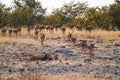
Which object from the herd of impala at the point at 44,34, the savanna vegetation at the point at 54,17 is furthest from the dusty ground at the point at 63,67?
the savanna vegetation at the point at 54,17

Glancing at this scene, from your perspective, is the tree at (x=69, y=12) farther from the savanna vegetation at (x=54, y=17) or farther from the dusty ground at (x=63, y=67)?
the dusty ground at (x=63, y=67)

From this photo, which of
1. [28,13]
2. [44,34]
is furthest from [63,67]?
[28,13]

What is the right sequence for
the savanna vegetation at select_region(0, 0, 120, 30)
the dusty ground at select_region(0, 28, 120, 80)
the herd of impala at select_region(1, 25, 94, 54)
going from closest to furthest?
the dusty ground at select_region(0, 28, 120, 80), the herd of impala at select_region(1, 25, 94, 54), the savanna vegetation at select_region(0, 0, 120, 30)

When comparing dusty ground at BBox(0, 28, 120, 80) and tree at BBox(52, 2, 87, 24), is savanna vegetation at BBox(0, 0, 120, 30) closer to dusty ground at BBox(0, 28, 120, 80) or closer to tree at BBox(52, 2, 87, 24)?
tree at BBox(52, 2, 87, 24)

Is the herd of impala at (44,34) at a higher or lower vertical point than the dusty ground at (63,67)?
higher

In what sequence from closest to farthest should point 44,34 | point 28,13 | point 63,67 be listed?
point 63,67, point 44,34, point 28,13

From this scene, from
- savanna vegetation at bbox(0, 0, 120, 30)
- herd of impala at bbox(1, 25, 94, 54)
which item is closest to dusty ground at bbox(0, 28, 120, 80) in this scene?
herd of impala at bbox(1, 25, 94, 54)

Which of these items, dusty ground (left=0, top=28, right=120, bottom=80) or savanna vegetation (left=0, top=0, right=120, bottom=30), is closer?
dusty ground (left=0, top=28, right=120, bottom=80)

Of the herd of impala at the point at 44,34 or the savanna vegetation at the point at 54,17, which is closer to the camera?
the herd of impala at the point at 44,34

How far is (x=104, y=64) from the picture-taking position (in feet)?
48.1

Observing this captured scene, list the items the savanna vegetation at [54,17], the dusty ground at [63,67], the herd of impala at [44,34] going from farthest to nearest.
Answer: the savanna vegetation at [54,17], the herd of impala at [44,34], the dusty ground at [63,67]

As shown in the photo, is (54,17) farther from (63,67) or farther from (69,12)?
(63,67)

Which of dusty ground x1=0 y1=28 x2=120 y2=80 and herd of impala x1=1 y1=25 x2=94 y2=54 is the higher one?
herd of impala x1=1 y1=25 x2=94 y2=54

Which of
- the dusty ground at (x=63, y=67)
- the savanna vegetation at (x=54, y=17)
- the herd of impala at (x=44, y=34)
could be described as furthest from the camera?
the savanna vegetation at (x=54, y=17)
